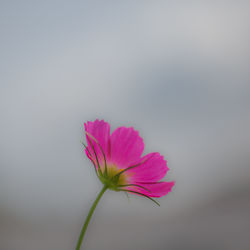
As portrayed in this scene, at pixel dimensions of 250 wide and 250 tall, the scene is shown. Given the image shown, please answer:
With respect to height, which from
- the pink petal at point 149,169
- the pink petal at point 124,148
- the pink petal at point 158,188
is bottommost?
the pink petal at point 158,188

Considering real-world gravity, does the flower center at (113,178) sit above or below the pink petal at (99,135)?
below

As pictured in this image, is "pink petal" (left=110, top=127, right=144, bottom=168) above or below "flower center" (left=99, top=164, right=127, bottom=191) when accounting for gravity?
above

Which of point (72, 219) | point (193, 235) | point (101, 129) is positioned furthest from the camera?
point (193, 235)

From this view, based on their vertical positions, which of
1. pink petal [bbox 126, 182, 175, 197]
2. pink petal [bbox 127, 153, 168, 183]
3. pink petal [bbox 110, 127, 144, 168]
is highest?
pink petal [bbox 110, 127, 144, 168]

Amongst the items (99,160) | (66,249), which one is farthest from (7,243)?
(99,160)

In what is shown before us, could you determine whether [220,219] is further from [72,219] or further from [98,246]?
[72,219]
